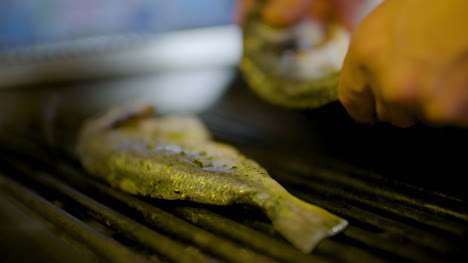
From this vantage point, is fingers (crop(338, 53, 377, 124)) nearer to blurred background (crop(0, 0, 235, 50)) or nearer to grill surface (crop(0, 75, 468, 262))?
grill surface (crop(0, 75, 468, 262))

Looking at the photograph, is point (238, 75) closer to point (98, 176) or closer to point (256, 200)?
point (98, 176)

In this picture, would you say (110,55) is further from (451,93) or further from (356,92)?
(451,93)

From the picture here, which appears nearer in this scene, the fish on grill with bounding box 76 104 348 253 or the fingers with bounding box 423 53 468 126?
the fingers with bounding box 423 53 468 126

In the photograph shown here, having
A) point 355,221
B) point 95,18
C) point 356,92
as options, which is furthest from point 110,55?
point 355,221

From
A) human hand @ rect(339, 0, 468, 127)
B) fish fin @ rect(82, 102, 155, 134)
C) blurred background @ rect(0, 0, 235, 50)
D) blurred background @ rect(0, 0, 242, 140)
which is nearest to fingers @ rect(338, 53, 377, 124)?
human hand @ rect(339, 0, 468, 127)

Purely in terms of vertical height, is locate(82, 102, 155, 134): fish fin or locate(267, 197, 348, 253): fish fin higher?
locate(82, 102, 155, 134): fish fin

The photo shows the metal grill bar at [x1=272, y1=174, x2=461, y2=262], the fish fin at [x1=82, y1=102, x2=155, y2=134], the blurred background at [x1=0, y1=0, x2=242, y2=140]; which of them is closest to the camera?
the metal grill bar at [x1=272, y1=174, x2=461, y2=262]

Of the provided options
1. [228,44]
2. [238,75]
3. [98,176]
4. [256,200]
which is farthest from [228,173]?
[228,44]
